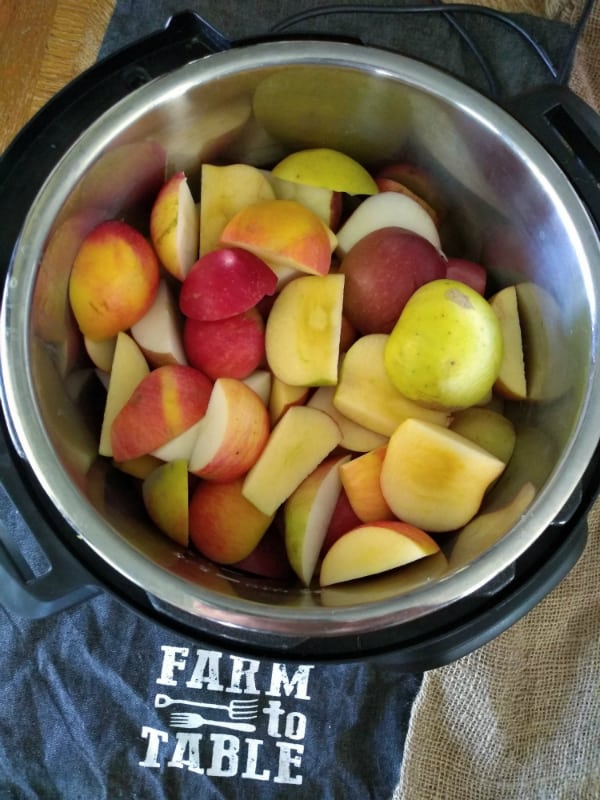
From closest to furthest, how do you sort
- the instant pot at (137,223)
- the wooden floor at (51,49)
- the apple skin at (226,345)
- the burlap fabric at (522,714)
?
the instant pot at (137,223) → the apple skin at (226,345) → the burlap fabric at (522,714) → the wooden floor at (51,49)

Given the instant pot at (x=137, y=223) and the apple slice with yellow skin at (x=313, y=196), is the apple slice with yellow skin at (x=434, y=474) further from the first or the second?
the apple slice with yellow skin at (x=313, y=196)

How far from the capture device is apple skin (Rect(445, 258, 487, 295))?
29.5 inches

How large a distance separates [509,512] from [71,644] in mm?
490

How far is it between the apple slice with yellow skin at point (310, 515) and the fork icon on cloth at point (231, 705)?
0.73 ft

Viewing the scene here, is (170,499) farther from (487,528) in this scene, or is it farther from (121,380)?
(487,528)

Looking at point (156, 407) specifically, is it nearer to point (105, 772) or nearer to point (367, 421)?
point (367, 421)

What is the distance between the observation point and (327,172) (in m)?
0.73

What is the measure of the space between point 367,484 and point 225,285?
0.21 m

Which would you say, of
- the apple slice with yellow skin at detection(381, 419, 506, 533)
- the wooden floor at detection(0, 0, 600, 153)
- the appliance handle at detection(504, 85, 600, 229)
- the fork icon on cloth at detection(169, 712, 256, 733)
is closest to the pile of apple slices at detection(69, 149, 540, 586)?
the apple slice with yellow skin at detection(381, 419, 506, 533)

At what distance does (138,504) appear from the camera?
70 cm

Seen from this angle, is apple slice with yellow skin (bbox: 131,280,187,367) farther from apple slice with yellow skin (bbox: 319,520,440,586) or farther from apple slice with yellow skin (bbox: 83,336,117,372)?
apple slice with yellow skin (bbox: 319,520,440,586)

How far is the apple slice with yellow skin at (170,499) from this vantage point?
2.17 ft

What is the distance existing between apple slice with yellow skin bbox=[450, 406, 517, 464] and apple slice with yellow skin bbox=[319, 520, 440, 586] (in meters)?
0.10

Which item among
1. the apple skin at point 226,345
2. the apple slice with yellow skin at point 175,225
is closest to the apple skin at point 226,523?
the apple skin at point 226,345
